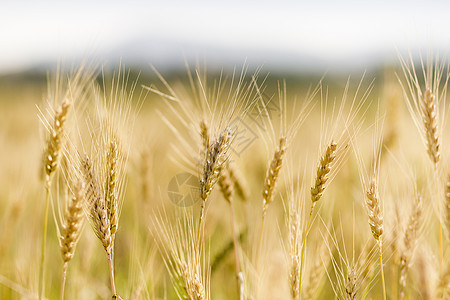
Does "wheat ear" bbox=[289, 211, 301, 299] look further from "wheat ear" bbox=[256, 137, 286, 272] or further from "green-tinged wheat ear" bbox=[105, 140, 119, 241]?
"green-tinged wheat ear" bbox=[105, 140, 119, 241]

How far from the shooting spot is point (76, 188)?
1.34m

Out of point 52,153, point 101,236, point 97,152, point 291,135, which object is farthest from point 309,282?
point 52,153

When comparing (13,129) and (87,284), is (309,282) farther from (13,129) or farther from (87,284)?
(13,129)

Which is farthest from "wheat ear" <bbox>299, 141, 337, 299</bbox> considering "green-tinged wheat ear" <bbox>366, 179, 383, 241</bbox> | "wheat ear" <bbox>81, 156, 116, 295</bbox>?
"wheat ear" <bbox>81, 156, 116, 295</bbox>

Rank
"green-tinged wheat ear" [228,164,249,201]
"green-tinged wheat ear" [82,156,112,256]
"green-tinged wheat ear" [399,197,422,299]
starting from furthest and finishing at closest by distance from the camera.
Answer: "green-tinged wheat ear" [228,164,249,201] → "green-tinged wheat ear" [399,197,422,299] → "green-tinged wheat ear" [82,156,112,256]

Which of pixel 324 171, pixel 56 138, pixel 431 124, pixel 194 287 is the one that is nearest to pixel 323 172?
pixel 324 171

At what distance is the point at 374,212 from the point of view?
136 cm

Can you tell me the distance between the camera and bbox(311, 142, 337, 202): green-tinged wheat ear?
144 centimetres

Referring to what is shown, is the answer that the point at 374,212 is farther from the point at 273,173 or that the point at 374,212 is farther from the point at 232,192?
the point at 232,192

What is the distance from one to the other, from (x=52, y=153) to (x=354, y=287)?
1.18 metres

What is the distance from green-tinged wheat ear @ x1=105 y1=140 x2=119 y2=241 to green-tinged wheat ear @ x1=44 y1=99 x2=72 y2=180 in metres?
0.24

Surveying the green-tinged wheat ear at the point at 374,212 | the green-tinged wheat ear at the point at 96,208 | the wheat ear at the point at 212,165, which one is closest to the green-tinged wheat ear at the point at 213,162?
the wheat ear at the point at 212,165

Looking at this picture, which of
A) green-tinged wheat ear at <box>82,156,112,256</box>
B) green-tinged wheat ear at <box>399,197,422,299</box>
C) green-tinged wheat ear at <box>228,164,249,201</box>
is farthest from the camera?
green-tinged wheat ear at <box>228,164,249,201</box>

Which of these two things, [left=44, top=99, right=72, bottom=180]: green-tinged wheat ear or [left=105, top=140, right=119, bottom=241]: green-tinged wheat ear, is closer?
[left=105, top=140, right=119, bottom=241]: green-tinged wheat ear
